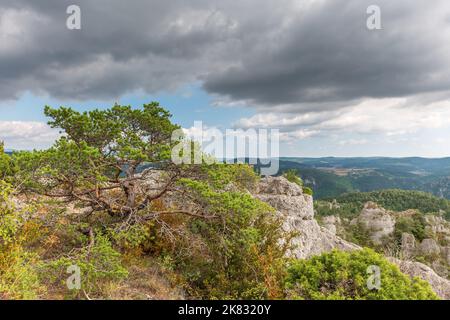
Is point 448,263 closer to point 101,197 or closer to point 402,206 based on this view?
point 101,197

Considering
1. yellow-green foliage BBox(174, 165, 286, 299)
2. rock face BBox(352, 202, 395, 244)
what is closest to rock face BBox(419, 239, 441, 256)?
rock face BBox(352, 202, 395, 244)

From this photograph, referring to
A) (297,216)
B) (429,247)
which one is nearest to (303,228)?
(297,216)

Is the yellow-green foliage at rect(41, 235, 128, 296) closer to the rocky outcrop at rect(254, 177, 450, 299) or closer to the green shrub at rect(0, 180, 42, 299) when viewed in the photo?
the green shrub at rect(0, 180, 42, 299)

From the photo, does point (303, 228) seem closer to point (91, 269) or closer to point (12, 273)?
point (91, 269)

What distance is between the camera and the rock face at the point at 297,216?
18.0m

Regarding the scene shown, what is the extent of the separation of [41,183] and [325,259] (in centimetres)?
976

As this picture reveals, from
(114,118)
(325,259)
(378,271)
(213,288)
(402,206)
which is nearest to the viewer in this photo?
(378,271)

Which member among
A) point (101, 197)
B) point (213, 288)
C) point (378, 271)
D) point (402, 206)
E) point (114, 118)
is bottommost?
point (402, 206)

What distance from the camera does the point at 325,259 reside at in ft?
28.0

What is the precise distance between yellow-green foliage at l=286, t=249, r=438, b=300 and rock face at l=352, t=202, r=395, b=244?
73756 millimetres

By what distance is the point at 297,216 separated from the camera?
70.4 feet

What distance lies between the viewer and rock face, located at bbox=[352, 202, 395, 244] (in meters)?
75.6

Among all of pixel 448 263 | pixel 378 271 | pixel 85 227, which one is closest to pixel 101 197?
pixel 85 227
